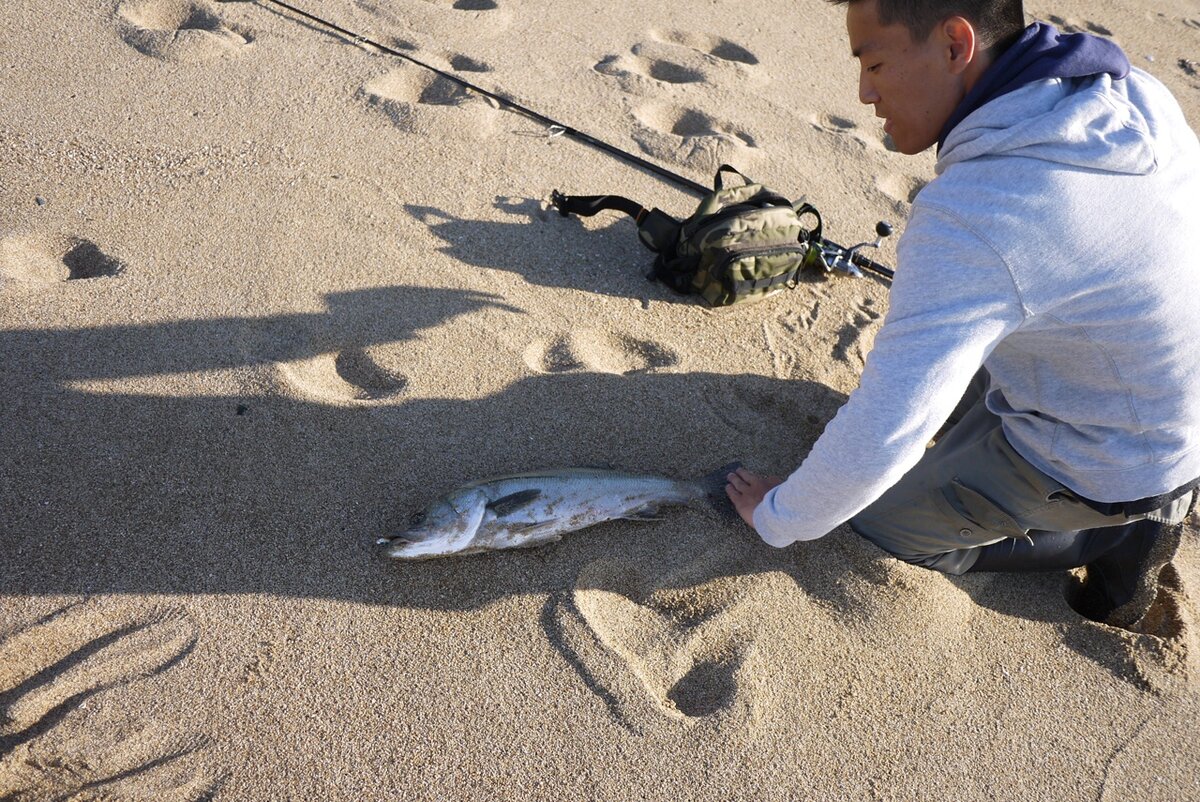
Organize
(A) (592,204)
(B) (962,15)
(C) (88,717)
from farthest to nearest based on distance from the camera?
(A) (592,204), (C) (88,717), (B) (962,15)

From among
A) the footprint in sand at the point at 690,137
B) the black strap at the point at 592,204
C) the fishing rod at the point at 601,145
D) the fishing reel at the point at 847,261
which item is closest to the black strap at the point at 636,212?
the black strap at the point at 592,204

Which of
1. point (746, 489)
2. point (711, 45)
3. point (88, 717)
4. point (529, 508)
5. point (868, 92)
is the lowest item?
point (88, 717)

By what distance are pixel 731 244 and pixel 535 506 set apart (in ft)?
4.89

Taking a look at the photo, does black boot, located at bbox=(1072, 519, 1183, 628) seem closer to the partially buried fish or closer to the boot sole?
the boot sole

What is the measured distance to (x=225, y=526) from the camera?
2705 millimetres

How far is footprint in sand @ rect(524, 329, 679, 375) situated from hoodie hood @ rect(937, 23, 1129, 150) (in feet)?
5.61

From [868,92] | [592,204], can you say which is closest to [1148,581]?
[868,92]

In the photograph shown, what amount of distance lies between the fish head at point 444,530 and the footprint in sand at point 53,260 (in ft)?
5.89

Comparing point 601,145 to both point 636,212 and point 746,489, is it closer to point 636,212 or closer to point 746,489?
point 636,212

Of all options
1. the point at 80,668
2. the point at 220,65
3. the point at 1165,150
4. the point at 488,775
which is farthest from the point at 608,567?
the point at 220,65

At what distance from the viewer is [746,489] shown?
2.86 meters

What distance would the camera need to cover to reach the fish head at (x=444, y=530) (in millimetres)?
2625

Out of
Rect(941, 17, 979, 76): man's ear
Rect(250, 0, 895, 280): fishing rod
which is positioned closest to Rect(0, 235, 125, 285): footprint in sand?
Rect(250, 0, 895, 280): fishing rod

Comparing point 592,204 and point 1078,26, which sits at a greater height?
point 1078,26
